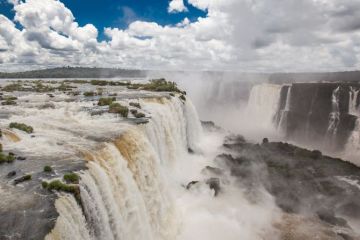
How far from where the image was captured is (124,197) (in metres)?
15.9

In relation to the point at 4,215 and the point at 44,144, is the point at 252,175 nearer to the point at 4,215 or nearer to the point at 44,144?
the point at 44,144

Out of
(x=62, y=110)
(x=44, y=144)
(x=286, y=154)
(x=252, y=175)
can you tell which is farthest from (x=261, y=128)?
(x=44, y=144)

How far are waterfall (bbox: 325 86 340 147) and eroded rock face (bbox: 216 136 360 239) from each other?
11.3 m

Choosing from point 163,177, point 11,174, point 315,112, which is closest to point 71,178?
point 11,174

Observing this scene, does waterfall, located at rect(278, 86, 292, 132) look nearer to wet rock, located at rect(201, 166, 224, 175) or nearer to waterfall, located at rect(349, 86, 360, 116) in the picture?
waterfall, located at rect(349, 86, 360, 116)

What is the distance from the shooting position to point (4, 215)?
1080cm

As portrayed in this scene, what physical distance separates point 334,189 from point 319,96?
27228 millimetres

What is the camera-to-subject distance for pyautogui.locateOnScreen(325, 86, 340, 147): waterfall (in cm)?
4956

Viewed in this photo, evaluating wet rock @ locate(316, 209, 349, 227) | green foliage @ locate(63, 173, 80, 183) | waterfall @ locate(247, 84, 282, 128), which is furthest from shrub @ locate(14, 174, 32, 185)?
waterfall @ locate(247, 84, 282, 128)

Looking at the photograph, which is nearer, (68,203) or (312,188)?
(68,203)

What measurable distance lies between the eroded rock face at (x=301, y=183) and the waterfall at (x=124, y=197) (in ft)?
29.9

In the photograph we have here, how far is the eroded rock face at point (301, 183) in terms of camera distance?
2417cm

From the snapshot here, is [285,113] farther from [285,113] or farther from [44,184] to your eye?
[44,184]

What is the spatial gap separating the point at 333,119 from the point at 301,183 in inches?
894
